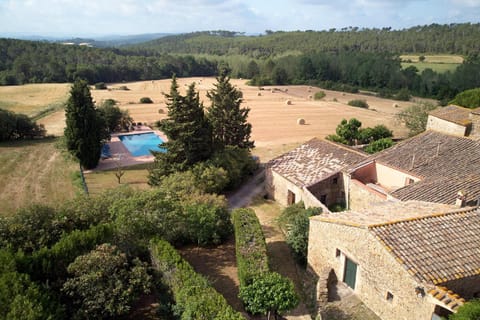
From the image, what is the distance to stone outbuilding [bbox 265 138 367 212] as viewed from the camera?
2536 centimetres

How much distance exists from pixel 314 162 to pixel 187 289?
1651cm

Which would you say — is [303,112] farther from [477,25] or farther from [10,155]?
[477,25]

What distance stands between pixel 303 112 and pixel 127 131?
32.6 meters

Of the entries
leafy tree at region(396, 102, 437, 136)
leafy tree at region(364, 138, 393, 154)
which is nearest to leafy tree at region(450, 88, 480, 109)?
leafy tree at region(396, 102, 437, 136)

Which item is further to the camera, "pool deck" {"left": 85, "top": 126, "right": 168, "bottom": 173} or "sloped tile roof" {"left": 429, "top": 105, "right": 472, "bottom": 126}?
"pool deck" {"left": 85, "top": 126, "right": 168, "bottom": 173}

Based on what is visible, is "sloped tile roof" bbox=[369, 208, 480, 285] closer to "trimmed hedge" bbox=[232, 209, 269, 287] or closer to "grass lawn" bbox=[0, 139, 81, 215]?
"trimmed hedge" bbox=[232, 209, 269, 287]

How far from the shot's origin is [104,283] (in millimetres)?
14539

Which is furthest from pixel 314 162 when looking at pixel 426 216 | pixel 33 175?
pixel 33 175

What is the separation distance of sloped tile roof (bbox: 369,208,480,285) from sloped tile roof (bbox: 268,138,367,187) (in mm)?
10877

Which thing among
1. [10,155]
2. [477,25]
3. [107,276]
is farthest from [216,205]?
[477,25]

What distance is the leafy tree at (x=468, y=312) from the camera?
1055 cm

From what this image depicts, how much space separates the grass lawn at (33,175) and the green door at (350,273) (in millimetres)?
21091

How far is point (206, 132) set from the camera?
30812 mm

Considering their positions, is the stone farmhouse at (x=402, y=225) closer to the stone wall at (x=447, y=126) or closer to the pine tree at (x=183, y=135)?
the stone wall at (x=447, y=126)
